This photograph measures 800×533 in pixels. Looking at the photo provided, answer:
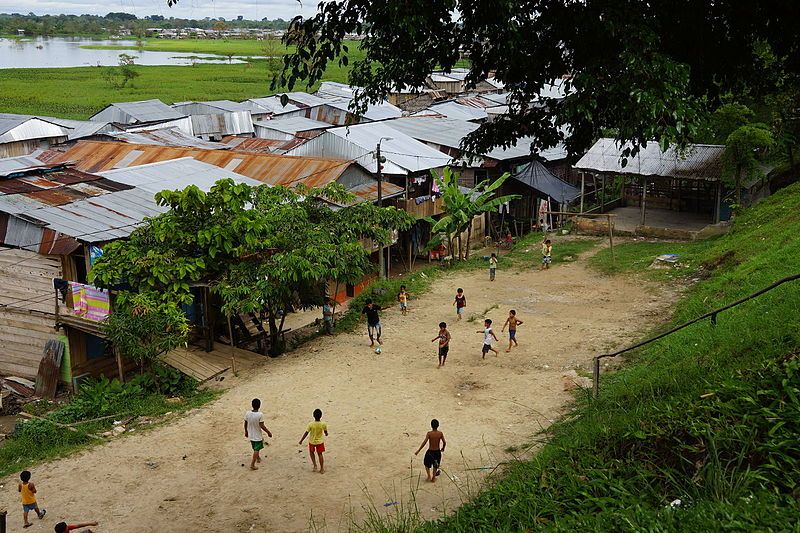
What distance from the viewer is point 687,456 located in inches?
230

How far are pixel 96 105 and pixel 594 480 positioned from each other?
5723cm

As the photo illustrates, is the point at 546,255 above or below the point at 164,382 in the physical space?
above

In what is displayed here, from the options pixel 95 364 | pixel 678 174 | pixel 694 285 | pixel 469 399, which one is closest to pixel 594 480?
pixel 469 399

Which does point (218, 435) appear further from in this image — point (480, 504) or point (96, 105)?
point (96, 105)

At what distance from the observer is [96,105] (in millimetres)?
56156

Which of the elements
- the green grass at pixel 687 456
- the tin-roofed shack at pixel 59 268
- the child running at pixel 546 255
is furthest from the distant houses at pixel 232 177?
the green grass at pixel 687 456

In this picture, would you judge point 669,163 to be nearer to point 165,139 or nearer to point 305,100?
point 165,139

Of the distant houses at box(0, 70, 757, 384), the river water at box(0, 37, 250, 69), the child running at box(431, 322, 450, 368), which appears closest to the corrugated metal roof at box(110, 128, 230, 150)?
the distant houses at box(0, 70, 757, 384)

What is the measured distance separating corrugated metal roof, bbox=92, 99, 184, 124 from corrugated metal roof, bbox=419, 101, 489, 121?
47.2 ft

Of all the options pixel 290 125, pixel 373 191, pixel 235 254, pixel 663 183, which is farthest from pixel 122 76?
pixel 235 254

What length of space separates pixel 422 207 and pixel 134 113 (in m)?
21.2

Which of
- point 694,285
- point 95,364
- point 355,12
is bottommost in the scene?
point 95,364

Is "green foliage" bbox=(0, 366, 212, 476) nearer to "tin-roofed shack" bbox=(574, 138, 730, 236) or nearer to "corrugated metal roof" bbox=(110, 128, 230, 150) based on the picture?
"tin-roofed shack" bbox=(574, 138, 730, 236)

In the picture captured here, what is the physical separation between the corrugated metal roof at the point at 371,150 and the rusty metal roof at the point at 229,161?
1.76 m
